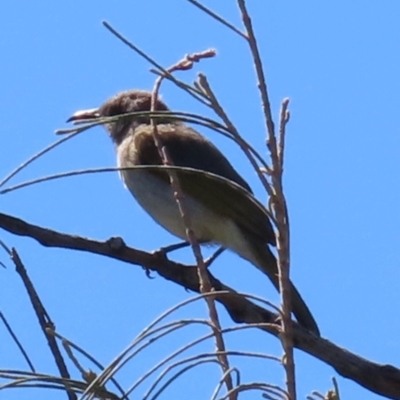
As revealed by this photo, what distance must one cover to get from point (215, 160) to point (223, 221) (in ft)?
1.99

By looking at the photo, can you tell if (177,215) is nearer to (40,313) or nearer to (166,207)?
(166,207)

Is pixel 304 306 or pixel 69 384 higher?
pixel 304 306

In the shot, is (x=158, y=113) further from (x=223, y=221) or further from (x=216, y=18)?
(x=223, y=221)

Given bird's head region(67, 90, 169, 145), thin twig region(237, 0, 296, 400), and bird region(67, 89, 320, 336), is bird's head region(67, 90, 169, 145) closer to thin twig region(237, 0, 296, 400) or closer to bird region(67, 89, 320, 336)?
bird region(67, 89, 320, 336)

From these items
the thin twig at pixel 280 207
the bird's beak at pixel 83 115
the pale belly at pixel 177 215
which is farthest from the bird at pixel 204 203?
the thin twig at pixel 280 207

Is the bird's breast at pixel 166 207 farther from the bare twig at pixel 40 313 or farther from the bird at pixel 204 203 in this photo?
the bare twig at pixel 40 313

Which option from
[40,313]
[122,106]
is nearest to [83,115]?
[122,106]

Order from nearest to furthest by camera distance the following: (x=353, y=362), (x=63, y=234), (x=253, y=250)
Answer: (x=353, y=362) → (x=63, y=234) → (x=253, y=250)

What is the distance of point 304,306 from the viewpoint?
4.16 meters

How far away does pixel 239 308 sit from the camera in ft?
7.78

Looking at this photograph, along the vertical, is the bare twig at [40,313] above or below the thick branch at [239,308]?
below

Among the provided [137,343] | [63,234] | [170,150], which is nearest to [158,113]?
[137,343]

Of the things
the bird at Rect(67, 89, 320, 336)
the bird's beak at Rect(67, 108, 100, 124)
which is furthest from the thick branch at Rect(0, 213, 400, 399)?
the bird's beak at Rect(67, 108, 100, 124)

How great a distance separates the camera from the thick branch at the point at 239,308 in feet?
5.99
